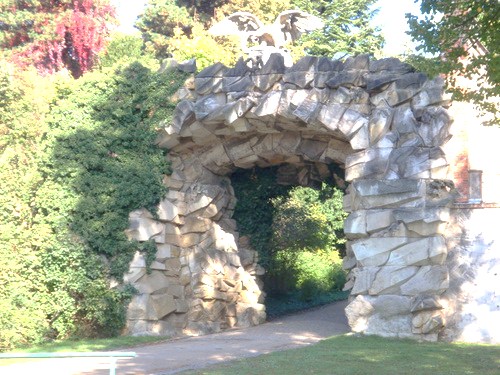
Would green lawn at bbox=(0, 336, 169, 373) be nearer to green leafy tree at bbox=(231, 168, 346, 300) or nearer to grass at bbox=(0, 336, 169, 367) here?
grass at bbox=(0, 336, 169, 367)

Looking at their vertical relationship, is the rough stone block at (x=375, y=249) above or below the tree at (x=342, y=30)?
below

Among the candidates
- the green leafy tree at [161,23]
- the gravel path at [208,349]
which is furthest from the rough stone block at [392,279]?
the green leafy tree at [161,23]

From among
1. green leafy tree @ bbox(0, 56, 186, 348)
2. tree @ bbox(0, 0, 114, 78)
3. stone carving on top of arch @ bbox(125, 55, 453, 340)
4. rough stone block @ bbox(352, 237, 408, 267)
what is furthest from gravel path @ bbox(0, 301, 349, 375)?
tree @ bbox(0, 0, 114, 78)

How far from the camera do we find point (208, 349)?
1423 centimetres

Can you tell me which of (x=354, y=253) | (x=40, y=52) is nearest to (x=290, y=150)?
(x=354, y=253)

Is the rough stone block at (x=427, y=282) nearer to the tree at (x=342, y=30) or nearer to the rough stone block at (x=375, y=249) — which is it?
the rough stone block at (x=375, y=249)

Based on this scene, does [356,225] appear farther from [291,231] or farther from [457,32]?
[291,231]

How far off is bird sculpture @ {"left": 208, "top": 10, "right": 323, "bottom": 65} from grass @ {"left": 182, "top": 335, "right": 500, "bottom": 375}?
6.81 meters

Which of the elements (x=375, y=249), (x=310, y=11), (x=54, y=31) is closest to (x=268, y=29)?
(x=375, y=249)

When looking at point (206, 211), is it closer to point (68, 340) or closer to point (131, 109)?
point (131, 109)

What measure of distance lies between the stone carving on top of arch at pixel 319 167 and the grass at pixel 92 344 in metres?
0.66

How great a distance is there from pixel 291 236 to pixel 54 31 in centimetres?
1001

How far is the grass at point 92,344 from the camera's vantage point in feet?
47.5

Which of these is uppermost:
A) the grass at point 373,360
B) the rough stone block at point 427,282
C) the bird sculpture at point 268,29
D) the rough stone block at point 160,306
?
the bird sculpture at point 268,29
